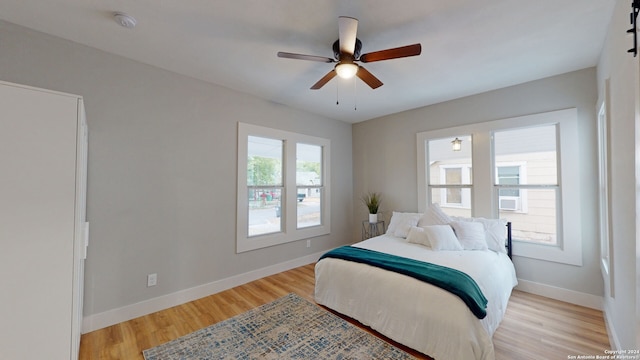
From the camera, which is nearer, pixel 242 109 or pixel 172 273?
pixel 172 273

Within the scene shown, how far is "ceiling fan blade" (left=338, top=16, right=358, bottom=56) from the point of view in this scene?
5.46ft

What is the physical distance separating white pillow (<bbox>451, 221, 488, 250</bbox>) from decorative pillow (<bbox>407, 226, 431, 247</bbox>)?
1.29ft

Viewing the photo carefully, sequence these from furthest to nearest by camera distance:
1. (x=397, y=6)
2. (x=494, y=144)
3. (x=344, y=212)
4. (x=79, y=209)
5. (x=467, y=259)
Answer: (x=344, y=212) → (x=494, y=144) → (x=467, y=259) → (x=397, y=6) → (x=79, y=209)

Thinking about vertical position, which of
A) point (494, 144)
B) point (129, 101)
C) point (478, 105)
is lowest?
point (494, 144)

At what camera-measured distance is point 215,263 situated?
10.3 ft

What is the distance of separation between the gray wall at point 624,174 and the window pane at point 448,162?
172cm

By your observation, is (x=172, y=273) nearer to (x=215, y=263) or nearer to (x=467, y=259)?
(x=215, y=263)

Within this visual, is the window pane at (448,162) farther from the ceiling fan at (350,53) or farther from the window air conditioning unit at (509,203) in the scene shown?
the ceiling fan at (350,53)

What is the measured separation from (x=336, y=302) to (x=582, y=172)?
318 cm

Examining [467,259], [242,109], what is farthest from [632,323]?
[242,109]

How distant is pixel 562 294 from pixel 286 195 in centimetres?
378

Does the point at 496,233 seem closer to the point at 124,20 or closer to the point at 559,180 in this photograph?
the point at 559,180

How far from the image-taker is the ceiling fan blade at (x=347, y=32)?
1.66 meters

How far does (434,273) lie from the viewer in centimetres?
206
